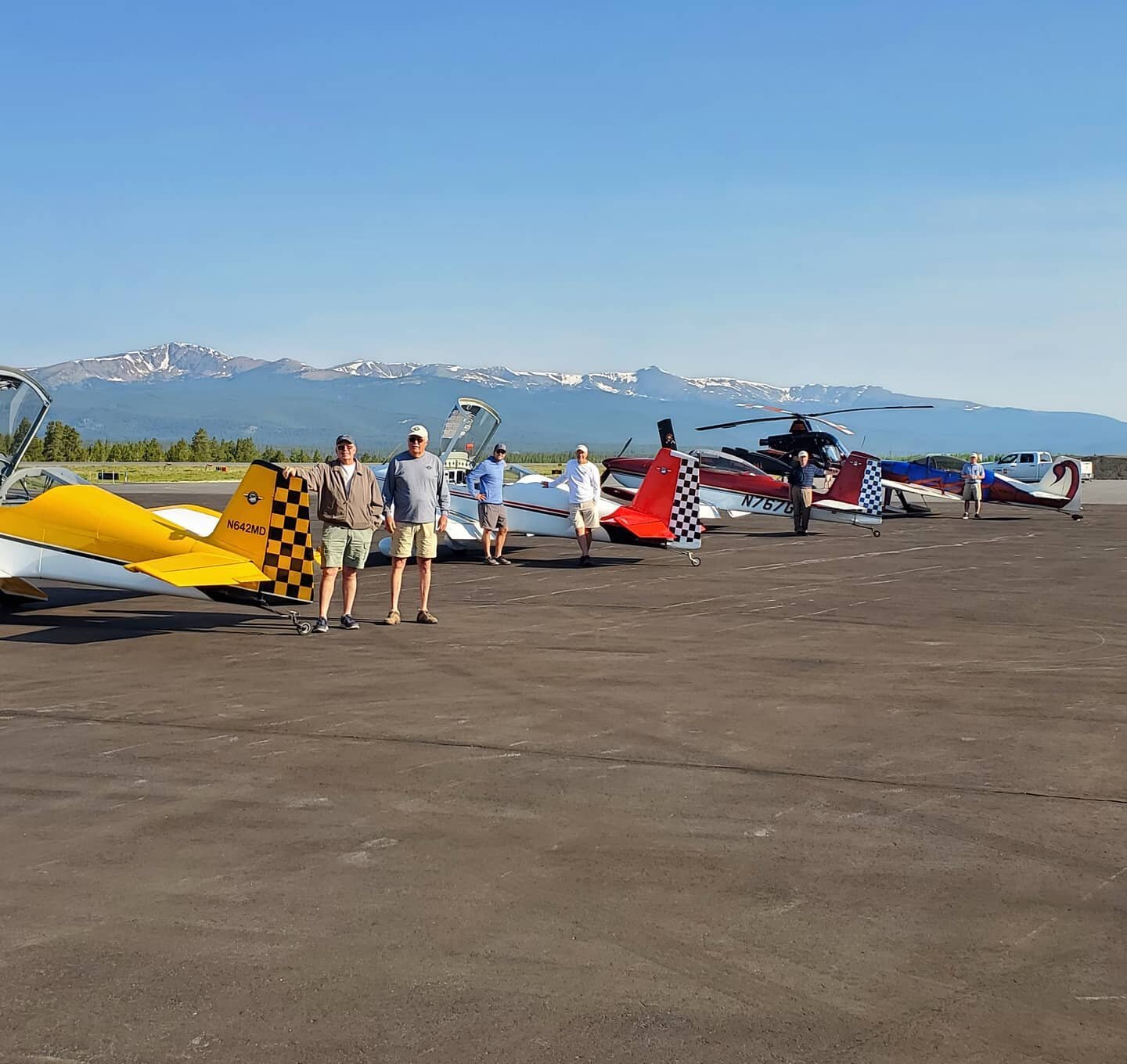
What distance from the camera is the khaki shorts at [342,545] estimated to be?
11.1m

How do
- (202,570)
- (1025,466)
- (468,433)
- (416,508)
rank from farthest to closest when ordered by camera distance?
(1025,466) → (468,433) → (416,508) → (202,570)

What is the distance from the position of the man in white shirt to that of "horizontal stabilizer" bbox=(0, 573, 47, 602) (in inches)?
294

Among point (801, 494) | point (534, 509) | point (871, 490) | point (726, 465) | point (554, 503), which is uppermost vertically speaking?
point (726, 465)

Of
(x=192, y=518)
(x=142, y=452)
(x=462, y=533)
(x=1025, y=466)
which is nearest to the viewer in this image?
(x=192, y=518)

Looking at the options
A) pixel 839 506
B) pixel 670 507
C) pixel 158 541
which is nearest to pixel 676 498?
pixel 670 507

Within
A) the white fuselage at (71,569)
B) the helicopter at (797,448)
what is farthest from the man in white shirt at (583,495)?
the helicopter at (797,448)

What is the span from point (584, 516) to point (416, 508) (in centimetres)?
597

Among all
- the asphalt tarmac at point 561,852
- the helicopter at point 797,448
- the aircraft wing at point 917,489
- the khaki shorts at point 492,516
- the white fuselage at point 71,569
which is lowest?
the asphalt tarmac at point 561,852

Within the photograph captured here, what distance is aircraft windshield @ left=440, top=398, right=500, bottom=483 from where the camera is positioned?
18750mm

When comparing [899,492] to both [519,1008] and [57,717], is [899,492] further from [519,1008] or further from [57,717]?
[519,1008]

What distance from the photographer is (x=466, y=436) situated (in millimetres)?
19031

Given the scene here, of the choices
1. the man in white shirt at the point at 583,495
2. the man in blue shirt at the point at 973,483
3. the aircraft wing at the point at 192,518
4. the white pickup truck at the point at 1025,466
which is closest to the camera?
the aircraft wing at the point at 192,518

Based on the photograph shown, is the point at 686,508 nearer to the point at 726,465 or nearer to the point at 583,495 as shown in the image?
the point at 583,495

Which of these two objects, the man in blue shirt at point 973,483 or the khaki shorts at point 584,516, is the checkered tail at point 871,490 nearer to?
the man in blue shirt at point 973,483
